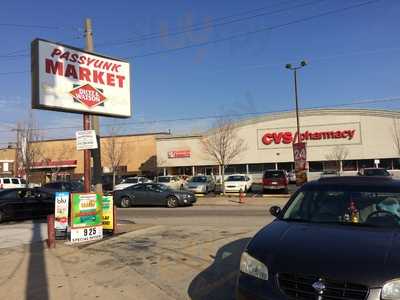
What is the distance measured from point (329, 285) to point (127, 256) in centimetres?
638

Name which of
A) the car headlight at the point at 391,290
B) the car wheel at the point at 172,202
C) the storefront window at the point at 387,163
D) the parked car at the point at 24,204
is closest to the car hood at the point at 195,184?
the car wheel at the point at 172,202

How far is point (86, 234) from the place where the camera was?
1230 cm

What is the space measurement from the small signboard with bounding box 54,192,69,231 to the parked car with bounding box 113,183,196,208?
43.3ft

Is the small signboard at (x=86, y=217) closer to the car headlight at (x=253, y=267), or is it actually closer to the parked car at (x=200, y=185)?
the car headlight at (x=253, y=267)

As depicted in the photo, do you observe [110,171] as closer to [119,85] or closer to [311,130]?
[311,130]

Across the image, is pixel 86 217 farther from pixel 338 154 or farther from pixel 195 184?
pixel 338 154

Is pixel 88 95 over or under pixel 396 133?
under

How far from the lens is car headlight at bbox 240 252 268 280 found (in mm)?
4634

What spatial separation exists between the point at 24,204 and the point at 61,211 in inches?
331

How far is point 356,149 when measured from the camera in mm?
54125

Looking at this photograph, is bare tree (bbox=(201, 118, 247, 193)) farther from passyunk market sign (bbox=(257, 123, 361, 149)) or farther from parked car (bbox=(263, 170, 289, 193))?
parked car (bbox=(263, 170, 289, 193))

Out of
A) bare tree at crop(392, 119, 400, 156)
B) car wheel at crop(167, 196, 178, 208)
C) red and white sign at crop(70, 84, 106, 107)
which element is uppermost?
bare tree at crop(392, 119, 400, 156)

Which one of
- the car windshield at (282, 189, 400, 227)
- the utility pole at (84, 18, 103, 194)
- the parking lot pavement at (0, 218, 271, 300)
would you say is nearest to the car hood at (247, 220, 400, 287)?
the car windshield at (282, 189, 400, 227)

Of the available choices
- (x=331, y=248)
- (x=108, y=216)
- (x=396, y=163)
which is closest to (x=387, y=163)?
(x=396, y=163)
